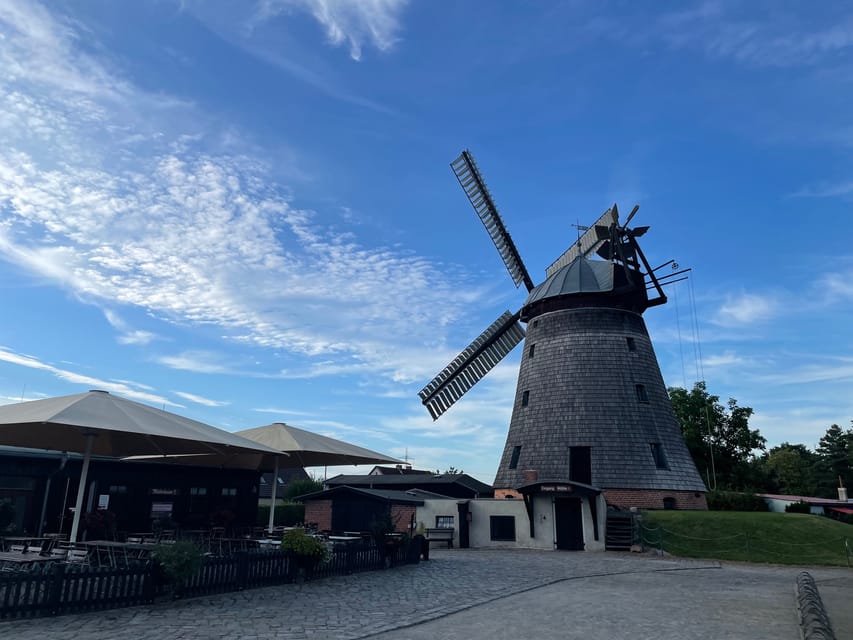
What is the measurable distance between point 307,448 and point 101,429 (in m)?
6.09

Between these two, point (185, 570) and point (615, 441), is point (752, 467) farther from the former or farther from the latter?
point (185, 570)

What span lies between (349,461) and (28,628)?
9275 mm

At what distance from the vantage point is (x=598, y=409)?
1070 inches

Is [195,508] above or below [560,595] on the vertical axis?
above

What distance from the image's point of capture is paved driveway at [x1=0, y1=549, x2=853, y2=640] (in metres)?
8.17

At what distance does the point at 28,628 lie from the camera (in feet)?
25.3

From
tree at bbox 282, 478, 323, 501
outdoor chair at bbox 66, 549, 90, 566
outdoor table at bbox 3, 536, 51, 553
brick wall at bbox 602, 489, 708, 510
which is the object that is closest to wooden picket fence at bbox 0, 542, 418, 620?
outdoor chair at bbox 66, 549, 90, 566

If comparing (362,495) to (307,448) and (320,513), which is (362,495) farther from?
(307,448)

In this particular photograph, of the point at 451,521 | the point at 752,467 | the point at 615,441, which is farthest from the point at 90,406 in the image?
the point at 752,467

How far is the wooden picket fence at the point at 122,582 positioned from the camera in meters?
8.24

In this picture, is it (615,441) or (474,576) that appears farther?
(615,441)

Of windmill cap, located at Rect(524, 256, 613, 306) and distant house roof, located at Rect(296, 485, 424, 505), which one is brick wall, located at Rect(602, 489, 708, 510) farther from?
windmill cap, located at Rect(524, 256, 613, 306)

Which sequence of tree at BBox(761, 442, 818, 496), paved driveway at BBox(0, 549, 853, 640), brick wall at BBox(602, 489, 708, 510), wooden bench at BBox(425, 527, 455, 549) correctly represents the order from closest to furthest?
paved driveway at BBox(0, 549, 853, 640), brick wall at BBox(602, 489, 708, 510), wooden bench at BBox(425, 527, 455, 549), tree at BBox(761, 442, 818, 496)

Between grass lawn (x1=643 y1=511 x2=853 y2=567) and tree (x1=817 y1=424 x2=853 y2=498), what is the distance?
4855 cm
